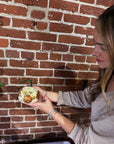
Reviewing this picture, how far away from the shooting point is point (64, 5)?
85 cm

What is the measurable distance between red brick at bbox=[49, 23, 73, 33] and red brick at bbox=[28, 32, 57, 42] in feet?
0.16

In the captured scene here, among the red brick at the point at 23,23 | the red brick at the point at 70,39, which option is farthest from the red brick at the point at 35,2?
the red brick at the point at 70,39

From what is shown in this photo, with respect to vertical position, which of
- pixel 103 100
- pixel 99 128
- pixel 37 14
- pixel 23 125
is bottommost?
pixel 23 125

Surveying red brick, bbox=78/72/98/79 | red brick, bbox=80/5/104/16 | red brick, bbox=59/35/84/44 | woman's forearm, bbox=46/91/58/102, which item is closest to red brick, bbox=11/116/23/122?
woman's forearm, bbox=46/91/58/102

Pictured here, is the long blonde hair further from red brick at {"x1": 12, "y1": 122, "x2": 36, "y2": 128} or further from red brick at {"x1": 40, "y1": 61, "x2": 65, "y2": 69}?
red brick at {"x1": 12, "y1": 122, "x2": 36, "y2": 128}

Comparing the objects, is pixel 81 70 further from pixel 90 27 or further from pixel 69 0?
pixel 69 0

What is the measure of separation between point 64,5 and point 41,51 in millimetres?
374

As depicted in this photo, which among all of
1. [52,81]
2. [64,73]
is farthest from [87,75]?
[52,81]

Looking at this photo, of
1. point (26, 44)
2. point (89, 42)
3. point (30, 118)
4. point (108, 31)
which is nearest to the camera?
point (108, 31)

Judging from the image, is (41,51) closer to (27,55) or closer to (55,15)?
(27,55)

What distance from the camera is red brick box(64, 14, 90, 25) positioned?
88cm

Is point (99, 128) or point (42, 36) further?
point (42, 36)

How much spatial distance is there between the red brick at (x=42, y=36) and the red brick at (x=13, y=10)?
143 mm

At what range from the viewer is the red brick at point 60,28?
2.87 ft
